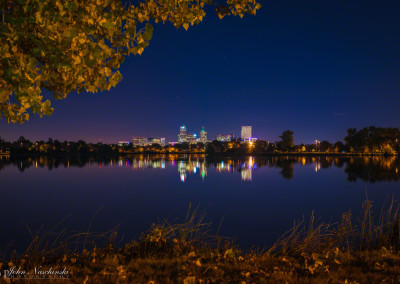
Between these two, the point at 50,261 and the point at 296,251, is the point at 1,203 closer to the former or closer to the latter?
the point at 50,261

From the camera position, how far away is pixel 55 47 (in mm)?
3227

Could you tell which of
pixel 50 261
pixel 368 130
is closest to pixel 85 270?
pixel 50 261

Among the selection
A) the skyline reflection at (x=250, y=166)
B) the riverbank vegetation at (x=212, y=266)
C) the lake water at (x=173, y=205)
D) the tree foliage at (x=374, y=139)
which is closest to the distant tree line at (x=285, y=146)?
the tree foliage at (x=374, y=139)

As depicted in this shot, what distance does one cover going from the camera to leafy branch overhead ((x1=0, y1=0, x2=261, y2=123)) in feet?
10.3

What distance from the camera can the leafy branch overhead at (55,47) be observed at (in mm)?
3152

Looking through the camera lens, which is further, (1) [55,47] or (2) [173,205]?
(2) [173,205]

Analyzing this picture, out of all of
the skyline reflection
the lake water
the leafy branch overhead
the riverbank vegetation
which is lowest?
the lake water

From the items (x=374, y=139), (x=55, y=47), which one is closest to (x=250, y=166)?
(x=55, y=47)

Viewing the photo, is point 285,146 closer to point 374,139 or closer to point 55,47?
point 374,139

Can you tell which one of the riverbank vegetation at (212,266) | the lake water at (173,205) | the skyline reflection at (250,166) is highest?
the riverbank vegetation at (212,266)

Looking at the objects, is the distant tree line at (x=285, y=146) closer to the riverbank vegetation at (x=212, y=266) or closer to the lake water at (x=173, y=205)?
the lake water at (x=173, y=205)

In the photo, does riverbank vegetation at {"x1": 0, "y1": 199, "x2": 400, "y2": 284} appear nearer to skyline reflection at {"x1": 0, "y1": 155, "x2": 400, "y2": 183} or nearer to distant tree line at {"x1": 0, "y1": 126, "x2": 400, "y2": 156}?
skyline reflection at {"x1": 0, "y1": 155, "x2": 400, "y2": 183}

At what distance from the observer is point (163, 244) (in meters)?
6.59

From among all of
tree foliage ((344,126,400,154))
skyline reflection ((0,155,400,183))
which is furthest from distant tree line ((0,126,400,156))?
skyline reflection ((0,155,400,183))
